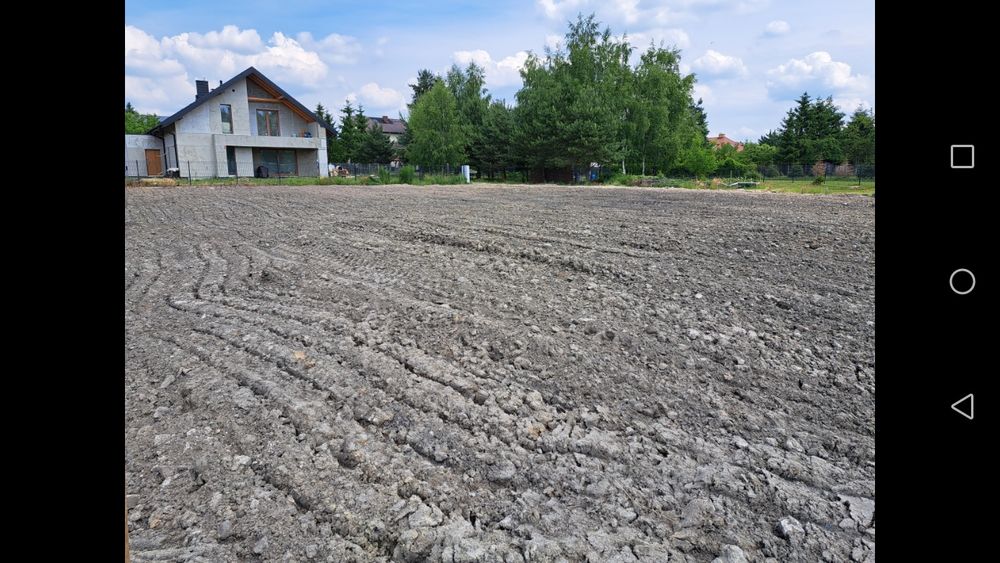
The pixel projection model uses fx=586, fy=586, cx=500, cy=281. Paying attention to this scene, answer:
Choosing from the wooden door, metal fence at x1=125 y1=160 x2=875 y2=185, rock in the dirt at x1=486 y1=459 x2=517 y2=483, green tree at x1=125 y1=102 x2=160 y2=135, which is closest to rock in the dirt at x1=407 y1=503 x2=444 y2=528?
rock in the dirt at x1=486 y1=459 x2=517 y2=483

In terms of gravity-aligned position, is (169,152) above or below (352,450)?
above

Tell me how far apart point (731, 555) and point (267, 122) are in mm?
33941

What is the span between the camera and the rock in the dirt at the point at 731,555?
185cm

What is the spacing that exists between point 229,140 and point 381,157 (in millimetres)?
18767

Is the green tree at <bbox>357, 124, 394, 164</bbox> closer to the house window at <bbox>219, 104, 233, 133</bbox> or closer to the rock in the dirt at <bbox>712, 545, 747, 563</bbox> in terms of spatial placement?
the house window at <bbox>219, 104, 233, 133</bbox>

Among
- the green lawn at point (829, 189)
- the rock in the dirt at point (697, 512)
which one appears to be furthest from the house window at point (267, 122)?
the rock in the dirt at point (697, 512)

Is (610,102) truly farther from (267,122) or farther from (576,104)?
(267,122)

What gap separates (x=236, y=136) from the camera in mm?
30328
